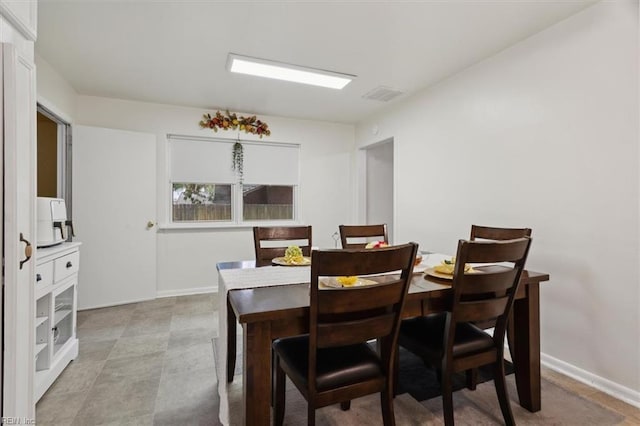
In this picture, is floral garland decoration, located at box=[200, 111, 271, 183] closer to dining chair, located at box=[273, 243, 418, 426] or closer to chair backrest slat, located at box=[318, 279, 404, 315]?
dining chair, located at box=[273, 243, 418, 426]

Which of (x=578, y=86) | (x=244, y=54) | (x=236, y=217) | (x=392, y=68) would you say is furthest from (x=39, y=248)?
(x=578, y=86)

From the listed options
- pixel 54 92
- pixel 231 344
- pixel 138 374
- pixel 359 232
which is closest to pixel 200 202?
pixel 54 92

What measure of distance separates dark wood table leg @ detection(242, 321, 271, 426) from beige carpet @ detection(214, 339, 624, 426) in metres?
0.60

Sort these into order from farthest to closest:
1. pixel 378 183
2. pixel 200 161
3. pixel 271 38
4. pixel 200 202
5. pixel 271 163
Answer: pixel 378 183 → pixel 271 163 → pixel 200 202 → pixel 200 161 → pixel 271 38

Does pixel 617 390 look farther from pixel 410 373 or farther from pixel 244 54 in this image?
pixel 244 54

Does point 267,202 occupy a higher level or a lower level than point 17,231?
higher

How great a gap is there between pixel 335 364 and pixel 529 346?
3.91 ft

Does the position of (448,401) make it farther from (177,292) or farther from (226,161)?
(226,161)

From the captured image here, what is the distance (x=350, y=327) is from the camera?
1234 mm

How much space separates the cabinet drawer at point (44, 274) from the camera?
6.14 ft

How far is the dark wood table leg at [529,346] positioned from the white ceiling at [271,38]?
1.86m

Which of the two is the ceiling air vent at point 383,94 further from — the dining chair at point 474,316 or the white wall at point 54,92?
the white wall at point 54,92

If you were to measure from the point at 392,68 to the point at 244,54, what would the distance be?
4.54 ft

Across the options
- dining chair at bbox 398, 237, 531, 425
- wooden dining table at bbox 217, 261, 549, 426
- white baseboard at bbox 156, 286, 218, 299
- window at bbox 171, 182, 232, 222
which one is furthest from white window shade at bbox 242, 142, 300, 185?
dining chair at bbox 398, 237, 531, 425
